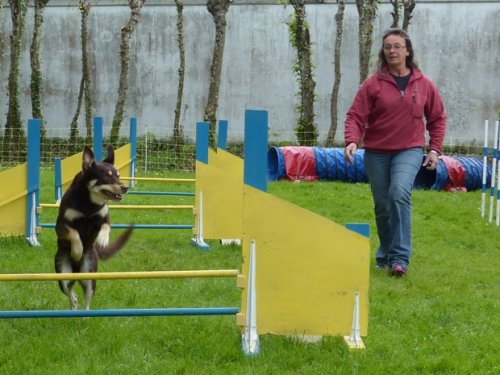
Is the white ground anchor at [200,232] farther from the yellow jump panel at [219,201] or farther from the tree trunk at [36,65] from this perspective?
the tree trunk at [36,65]

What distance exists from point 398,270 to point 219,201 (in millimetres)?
2294

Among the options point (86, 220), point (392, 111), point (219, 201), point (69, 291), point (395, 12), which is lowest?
point (69, 291)

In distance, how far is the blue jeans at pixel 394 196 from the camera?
625cm

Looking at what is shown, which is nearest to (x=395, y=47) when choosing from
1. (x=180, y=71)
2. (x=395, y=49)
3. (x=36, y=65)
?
(x=395, y=49)

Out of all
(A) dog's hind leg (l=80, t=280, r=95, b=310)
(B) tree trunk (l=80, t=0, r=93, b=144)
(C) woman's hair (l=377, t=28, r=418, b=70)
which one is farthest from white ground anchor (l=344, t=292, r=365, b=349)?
(B) tree trunk (l=80, t=0, r=93, b=144)

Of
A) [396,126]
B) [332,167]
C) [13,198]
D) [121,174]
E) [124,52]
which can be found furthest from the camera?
[124,52]

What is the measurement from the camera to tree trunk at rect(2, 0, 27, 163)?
709 inches

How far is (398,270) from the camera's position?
634cm

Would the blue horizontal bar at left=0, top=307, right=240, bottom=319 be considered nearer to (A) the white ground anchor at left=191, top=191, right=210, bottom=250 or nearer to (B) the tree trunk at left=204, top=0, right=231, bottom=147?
(A) the white ground anchor at left=191, top=191, right=210, bottom=250

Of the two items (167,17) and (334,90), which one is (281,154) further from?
(167,17)

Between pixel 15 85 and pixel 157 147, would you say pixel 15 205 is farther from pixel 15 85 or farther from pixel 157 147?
pixel 15 85

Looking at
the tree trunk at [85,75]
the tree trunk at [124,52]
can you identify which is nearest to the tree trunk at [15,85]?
the tree trunk at [85,75]

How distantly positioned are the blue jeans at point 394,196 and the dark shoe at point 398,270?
0.03 meters

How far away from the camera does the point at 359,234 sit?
4.40m
